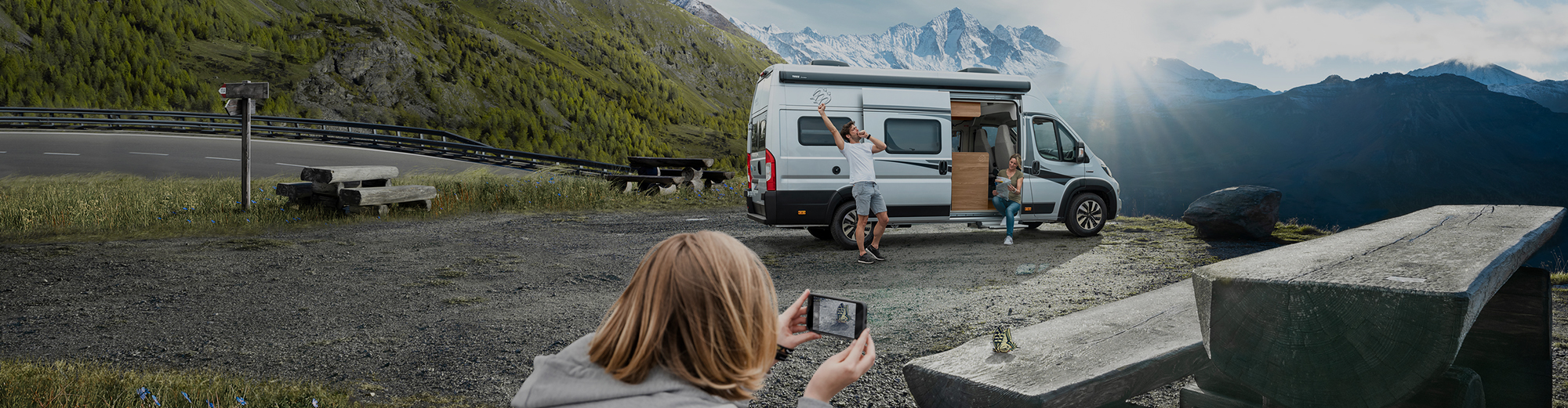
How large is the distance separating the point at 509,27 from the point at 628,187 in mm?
109974

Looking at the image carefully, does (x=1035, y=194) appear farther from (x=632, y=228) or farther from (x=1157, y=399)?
(x=1157, y=399)

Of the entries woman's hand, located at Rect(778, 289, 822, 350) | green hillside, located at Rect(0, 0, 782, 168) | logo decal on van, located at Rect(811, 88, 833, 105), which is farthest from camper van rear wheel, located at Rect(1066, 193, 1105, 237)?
green hillside, located at Rect(0, 0, 782, 168)

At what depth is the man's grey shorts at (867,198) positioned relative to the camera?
721 cm

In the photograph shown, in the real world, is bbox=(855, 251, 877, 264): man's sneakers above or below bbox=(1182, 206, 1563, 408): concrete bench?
below

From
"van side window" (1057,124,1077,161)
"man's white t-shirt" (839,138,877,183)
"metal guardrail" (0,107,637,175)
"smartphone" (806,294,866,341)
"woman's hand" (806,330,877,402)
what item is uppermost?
"metal guardrail" (0,107,637,175)

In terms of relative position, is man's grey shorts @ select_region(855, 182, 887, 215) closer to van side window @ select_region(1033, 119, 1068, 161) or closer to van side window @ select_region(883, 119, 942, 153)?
van side window @ select_region(883, 119, 942, 153)

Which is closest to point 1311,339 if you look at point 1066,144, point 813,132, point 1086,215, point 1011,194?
point 813,132

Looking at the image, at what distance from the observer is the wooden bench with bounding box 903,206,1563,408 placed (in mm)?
1478

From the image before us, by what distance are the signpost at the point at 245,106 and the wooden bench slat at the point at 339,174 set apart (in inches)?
28.4

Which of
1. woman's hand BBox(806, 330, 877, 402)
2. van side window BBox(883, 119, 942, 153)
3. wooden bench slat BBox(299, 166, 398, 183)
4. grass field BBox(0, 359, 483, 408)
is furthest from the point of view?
wooden bench slat BBox(299, 166, 398, 183)

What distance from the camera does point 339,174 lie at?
990cm

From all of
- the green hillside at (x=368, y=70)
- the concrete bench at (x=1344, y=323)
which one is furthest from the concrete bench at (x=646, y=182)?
the green hillside at (x=368, y=70)

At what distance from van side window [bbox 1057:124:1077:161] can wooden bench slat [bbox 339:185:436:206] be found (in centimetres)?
915

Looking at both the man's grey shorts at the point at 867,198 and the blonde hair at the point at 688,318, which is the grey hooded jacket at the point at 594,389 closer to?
the blonde hair at the point at 688,318
